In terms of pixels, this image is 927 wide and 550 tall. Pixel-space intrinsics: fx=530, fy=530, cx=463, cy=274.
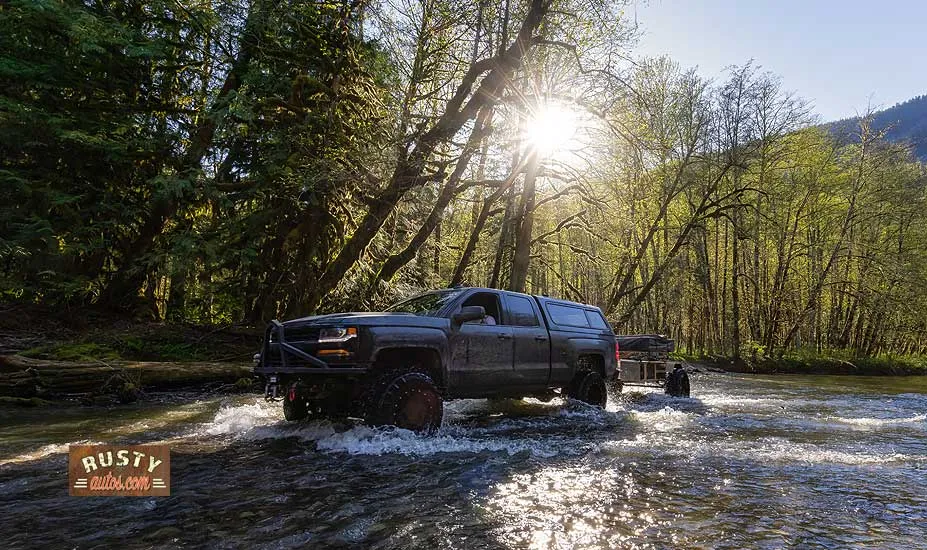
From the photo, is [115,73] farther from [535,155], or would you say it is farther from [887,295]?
[887,295]

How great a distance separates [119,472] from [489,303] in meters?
5.26

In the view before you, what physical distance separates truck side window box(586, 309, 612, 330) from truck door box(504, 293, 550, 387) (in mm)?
1800

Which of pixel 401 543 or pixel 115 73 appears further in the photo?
pixel 115 73

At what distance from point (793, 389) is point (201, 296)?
19691mm

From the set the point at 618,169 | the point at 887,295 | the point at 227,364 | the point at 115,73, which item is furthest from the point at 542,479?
the point at 887,295

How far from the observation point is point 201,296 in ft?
56.0

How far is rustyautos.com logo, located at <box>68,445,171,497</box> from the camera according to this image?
454cm

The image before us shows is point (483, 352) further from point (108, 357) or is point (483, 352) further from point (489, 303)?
point (108, 357)

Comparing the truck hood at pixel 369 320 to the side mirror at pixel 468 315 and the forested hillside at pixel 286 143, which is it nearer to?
the side mirror at pixel 468 315

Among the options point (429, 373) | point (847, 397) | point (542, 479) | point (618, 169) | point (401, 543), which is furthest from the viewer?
point (618, 169)

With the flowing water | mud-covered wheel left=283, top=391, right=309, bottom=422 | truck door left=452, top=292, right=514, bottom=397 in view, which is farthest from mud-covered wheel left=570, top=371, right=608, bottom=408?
mud-covered wheel left=283, top=391, right=309, bottom=422

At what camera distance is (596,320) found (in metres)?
10.8

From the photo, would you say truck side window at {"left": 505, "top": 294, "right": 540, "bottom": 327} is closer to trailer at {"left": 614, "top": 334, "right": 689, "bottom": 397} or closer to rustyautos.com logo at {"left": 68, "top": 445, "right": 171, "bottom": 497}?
trailer at {"left": 614, "top": 334, "right": 689, "bottom": 397}

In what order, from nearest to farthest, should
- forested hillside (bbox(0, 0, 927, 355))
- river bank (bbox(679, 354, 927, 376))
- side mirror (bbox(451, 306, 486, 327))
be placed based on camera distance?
side mirror (bbox(451, 306, 486, 327)) → forested hillside (bbox(0, 0, 927, 355)) → river bank (bbox(679, 354, 927, 376))
